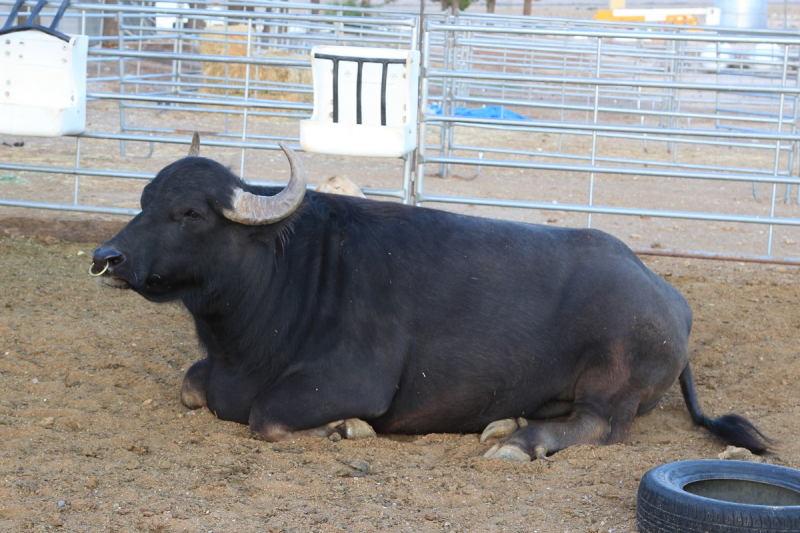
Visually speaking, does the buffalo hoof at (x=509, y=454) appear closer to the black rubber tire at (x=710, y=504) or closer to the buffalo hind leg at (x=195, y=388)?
the black rubber tire at (x=710, y=504)

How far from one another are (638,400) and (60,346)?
3227 mm

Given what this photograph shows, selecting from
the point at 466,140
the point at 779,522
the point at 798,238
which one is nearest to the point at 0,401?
the point at 779,522

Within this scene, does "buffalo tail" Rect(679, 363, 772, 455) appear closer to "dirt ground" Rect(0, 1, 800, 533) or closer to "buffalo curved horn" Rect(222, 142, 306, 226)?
"dirt ground" Rect(0, 1, 800, 533)

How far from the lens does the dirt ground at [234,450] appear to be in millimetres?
3324

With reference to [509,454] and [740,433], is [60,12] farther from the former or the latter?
[740,433]

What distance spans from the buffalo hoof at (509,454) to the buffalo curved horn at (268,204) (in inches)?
56.7

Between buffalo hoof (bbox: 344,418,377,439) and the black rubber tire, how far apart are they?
141 centimetres

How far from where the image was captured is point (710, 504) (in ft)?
9.98

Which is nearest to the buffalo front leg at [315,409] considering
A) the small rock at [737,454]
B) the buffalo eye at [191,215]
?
the buffalo eye at [191,215]

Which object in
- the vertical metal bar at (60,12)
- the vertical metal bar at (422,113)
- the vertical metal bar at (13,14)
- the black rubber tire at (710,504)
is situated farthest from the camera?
the vertical metal bar at (422,113)

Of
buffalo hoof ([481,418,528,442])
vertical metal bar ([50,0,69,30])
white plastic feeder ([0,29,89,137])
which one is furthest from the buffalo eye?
vertical metal bar ([50,0,69,30])

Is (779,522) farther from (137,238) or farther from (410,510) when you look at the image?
(137,238)

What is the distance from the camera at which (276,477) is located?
3.68 m

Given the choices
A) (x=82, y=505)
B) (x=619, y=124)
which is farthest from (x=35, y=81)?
(x=619, y=124)
